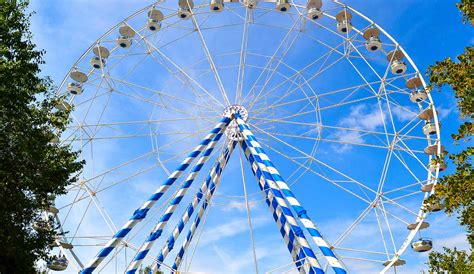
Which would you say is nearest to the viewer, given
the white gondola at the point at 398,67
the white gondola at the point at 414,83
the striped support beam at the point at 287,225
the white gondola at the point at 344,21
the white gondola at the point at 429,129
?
the striped support beam at the point at 287,225

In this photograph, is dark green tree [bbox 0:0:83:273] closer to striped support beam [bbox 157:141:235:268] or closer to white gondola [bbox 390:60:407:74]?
striped support beam [bbox 157:141:235:268]

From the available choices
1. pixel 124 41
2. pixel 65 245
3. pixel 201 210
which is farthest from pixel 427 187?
pixel 124 41

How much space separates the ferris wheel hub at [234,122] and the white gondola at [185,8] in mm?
6207

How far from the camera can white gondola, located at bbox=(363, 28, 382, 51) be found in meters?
21.4

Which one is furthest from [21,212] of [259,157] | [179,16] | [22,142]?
[179,16]

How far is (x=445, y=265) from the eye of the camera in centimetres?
2669

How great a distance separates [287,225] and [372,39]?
10701 millimetres

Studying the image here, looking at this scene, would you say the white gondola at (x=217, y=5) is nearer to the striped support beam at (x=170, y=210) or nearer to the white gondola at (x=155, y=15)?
the white gondola at (x=155, y=15)

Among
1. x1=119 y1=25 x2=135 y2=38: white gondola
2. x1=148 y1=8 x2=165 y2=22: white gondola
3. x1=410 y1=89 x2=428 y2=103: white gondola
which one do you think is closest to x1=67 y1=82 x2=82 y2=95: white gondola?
x1=119 y1=25 x2=135 y2=38: white gondola

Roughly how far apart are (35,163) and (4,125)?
3.95 feet

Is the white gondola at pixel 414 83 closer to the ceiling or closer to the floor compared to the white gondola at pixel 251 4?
closer to the floor

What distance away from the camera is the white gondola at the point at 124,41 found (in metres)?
22.7

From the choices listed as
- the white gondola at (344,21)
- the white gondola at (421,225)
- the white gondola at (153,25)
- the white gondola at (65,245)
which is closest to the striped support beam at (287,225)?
the white gondola at (421,225)

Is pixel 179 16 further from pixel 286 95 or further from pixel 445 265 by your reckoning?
pixel 445 265
